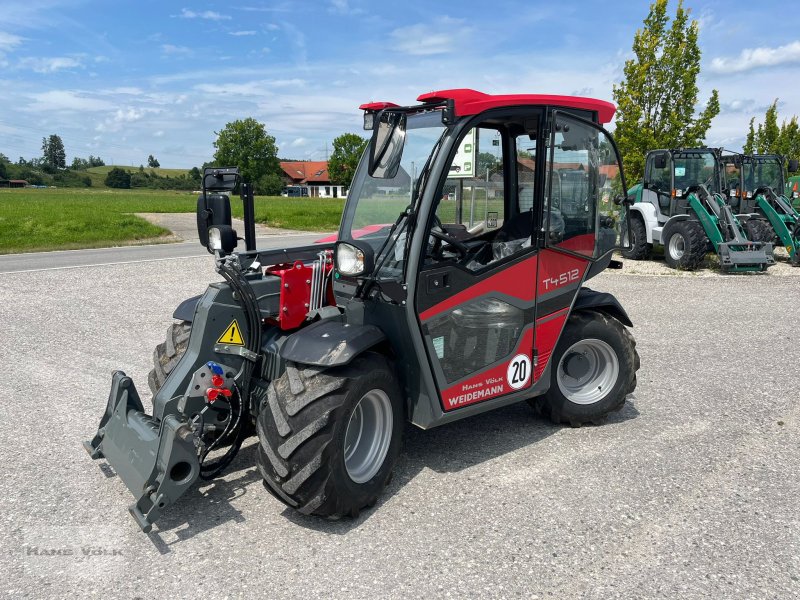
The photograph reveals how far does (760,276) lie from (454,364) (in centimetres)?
1129

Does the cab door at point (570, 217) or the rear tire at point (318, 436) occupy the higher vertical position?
the cab door at point (570, 217)

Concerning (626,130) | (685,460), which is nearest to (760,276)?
(626,130)

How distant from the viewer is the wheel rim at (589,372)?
15.8 ft

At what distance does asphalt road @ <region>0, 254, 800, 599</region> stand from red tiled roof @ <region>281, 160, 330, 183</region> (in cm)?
9798

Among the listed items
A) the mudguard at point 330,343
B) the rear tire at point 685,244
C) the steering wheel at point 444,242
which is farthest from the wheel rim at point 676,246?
the mudguard at point 330,343

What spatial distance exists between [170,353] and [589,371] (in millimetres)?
3114

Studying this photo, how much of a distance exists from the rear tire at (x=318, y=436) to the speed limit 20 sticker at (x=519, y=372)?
97 centimetres

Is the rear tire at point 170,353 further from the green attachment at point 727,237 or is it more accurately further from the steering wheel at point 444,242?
the green attachment at point 727,237

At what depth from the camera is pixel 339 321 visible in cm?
382

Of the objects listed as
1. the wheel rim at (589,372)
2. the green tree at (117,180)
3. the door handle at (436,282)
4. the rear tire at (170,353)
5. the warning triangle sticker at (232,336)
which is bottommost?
the wheel rim at (589,372)

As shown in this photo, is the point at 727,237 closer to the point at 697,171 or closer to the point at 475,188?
the point at 697,171

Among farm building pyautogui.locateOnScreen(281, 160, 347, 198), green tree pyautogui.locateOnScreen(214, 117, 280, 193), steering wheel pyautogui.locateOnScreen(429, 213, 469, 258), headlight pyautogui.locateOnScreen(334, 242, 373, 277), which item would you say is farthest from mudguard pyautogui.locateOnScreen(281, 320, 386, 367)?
farm building pyautogui.locateOnScreen(281, 160, 347, 198)

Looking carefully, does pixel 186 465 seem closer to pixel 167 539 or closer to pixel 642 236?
pixel 167 539

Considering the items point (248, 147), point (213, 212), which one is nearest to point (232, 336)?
point (213, 212)
